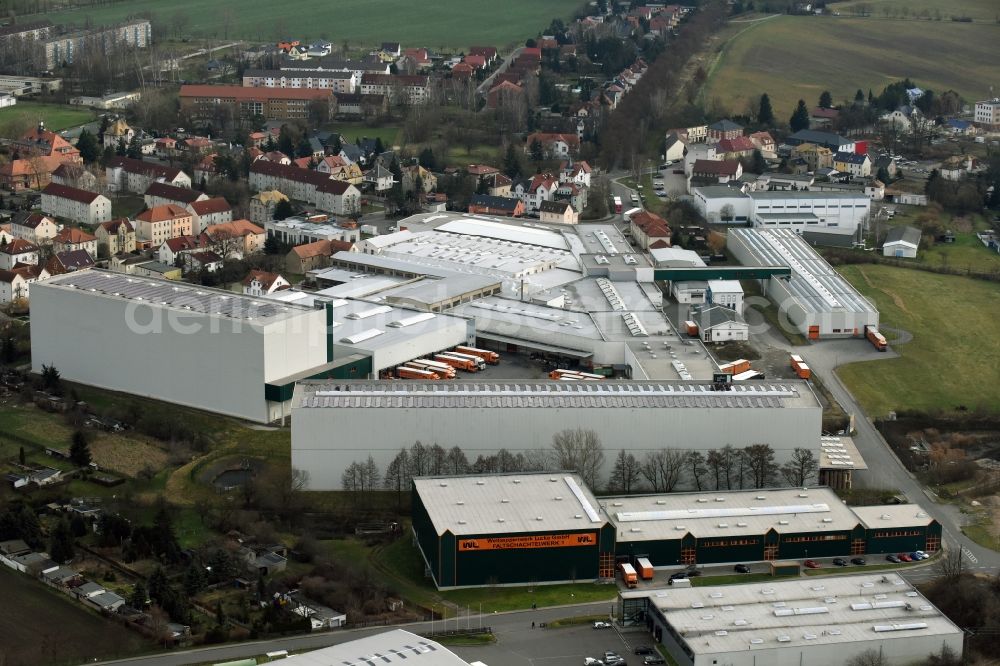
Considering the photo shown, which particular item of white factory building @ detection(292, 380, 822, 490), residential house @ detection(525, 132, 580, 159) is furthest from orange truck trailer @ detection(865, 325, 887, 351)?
residential house @ detection(525, 132, 580, 159)

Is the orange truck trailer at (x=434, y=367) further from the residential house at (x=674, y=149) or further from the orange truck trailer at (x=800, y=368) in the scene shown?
the residential house at (x=674, y=149)

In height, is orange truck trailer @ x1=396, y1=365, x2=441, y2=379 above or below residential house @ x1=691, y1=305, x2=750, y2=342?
below

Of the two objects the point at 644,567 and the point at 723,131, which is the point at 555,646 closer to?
the point at 644,567

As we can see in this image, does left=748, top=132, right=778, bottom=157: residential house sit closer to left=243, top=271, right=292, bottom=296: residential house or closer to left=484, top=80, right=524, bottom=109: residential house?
left=484, top=80, right=524, bottom=109: residential house

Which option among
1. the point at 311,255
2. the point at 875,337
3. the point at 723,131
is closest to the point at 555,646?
the point at 875,337

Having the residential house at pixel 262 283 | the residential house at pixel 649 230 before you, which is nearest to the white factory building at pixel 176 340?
the residential house at pixel 262 283

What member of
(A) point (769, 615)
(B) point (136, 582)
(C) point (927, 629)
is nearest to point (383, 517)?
(B) point (136, 582)
